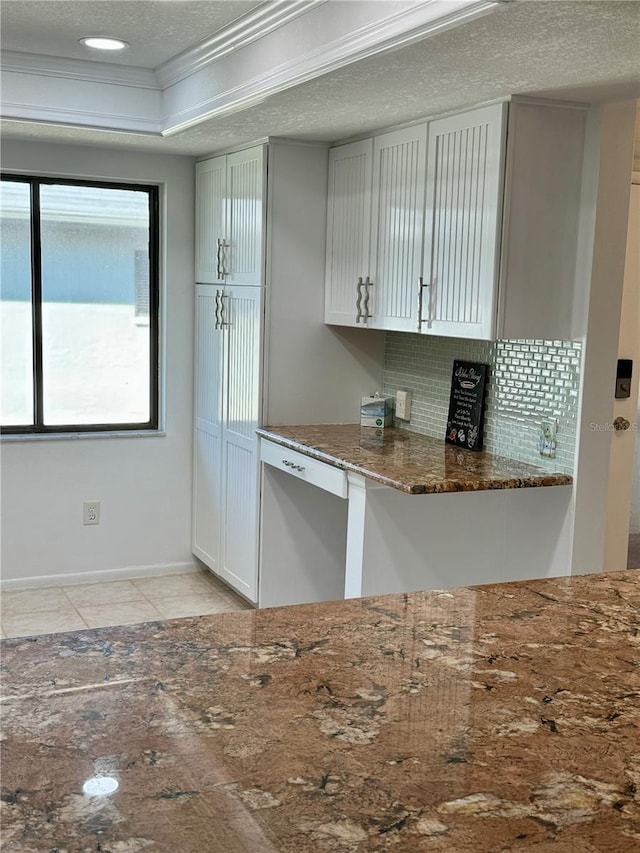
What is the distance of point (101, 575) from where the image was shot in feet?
16.3

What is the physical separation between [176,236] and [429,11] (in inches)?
114

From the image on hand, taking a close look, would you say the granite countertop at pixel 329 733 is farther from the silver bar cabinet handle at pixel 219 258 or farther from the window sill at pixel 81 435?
the window sill at pixel 81 435

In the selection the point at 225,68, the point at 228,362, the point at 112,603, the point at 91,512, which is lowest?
the point at 112,603

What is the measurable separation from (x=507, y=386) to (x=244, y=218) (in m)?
1.54

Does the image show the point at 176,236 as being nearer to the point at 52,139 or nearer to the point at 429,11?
the point at 52,139

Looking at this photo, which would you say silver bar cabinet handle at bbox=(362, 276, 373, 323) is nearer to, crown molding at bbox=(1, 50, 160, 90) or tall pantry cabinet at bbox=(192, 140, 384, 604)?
tall pantry cabinet at bbox=(192, 140, 384, 604)

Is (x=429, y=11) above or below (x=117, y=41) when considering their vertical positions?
below

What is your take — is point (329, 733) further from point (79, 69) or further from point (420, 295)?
point (79, 69)

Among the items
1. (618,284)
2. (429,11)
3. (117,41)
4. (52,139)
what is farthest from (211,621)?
(52,139)

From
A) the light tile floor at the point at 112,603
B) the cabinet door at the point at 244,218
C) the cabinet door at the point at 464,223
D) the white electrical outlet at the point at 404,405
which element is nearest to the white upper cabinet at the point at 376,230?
the cabinet door at the point at 464,223

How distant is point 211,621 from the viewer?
5.14 ft

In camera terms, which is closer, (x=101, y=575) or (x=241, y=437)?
(x=241, y=437)

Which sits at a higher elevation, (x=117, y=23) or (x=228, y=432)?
(x=117, y=23)

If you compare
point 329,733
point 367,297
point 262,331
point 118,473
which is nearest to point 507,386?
point 367,297
